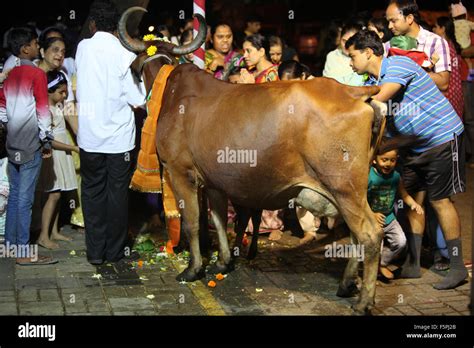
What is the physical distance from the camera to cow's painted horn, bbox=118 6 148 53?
729 cm

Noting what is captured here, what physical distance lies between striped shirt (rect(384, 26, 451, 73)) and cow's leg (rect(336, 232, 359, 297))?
2341 mm

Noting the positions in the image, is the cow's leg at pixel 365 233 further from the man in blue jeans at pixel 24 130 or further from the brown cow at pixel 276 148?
the man in blue jeans at pixel 24 130

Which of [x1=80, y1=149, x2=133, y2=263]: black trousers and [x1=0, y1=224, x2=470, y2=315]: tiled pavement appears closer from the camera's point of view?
[x1=0, y1=224, x2=470, y2=315]: tiled pavement

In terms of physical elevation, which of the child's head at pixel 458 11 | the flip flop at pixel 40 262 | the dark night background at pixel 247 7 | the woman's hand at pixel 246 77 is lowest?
the flip flop at pixel 40 262

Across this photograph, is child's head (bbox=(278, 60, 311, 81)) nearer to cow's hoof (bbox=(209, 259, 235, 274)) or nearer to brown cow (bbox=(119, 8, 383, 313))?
brown cow (bbox=(119, 8, 383, 313))

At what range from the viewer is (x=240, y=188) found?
6.70 meters

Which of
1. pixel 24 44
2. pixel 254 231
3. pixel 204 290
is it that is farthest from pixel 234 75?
pixel 204 290

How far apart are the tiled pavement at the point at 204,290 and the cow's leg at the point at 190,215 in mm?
116

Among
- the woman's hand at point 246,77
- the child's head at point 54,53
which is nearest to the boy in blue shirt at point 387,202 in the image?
the woman's hand at point 246,77

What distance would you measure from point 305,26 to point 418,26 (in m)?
8.77

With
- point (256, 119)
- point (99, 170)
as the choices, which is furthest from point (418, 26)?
point (99, 170)

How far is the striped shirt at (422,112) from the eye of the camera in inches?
267

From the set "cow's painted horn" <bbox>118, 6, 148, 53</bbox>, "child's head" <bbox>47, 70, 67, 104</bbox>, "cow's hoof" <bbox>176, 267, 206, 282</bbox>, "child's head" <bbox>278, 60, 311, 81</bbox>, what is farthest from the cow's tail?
"child's head" <bbox>47, 70, 67, 104</bbox>

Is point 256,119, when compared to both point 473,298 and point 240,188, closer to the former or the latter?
point 240,188
